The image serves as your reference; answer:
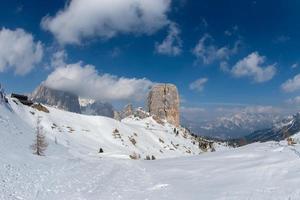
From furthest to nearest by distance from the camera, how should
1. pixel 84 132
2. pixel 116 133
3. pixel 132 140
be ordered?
pixel 132 140 < pixel 116 133 < pixel 84 132

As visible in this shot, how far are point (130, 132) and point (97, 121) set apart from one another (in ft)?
75.8

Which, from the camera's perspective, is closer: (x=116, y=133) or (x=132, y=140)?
(x=116, y=133)

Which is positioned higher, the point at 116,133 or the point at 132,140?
the point at 116,133

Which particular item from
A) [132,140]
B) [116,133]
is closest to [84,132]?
[116,133]

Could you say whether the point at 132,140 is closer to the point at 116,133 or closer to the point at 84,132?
the point at 116,133

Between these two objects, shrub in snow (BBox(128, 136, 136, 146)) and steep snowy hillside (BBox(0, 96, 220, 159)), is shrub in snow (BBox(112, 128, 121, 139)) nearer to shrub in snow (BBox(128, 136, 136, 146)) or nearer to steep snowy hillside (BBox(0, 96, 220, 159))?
steep snowy hillside (BBox(0, 96, 220, 159))

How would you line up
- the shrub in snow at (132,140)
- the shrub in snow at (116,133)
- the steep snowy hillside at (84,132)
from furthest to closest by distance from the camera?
the shrub in snow at (132,140) → the shrub in snow at (116,133) → the steep snowy hillside at (84,132)

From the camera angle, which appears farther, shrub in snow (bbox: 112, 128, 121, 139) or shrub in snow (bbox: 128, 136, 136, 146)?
shrub in snow (bbox: 128, 136, 136, 146)

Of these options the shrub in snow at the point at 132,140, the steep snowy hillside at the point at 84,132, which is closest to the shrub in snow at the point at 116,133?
the steep snowy hillside at the point at 84,132

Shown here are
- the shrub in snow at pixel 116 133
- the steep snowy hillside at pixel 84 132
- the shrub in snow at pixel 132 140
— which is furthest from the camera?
the shrub in snow at pixel 132 140

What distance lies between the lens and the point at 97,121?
551 ft

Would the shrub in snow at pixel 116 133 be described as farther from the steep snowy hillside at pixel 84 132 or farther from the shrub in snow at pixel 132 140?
the shrub in snow at pixel 132 140

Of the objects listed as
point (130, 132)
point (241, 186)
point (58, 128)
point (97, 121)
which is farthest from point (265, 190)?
point (130, 132)

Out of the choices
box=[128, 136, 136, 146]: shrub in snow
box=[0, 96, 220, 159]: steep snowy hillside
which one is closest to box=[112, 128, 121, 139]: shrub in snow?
box=[0, 96, 220, 159]: steep snowy hillside
